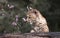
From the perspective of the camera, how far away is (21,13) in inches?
153

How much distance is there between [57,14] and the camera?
4664 mm

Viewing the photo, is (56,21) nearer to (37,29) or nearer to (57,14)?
(57,14)

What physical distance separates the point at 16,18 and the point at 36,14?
0.58m

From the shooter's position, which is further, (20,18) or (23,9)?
(23,9)

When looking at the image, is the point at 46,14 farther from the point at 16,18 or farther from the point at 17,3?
the point at 16,18

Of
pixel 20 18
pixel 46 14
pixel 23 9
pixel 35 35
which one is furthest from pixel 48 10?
pixel 35 35

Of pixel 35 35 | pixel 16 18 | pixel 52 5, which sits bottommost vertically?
pixel 35 35

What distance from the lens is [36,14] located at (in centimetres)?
392

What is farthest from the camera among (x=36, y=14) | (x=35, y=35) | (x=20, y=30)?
(x=36, y=14)

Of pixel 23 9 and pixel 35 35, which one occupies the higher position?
pixel 23 9

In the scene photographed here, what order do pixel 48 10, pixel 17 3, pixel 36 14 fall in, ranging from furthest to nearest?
pixel 48 10
pixel 17 3
pixel 36 14

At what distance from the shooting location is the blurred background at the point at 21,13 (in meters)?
3.41

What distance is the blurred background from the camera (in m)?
3.41

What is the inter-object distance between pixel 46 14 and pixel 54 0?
457 millimetres
